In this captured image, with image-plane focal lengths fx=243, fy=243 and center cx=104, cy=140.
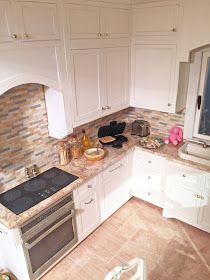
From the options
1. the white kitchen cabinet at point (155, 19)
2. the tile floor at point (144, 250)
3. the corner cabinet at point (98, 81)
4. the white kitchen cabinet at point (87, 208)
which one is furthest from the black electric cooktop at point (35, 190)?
the white kitchen cabinet at point (155, 19)

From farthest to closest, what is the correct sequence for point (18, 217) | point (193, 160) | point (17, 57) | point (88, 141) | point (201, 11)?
point (88, 141) → point (193, 160) → point (201, 11) → point (18, 217) → point (17, 57)

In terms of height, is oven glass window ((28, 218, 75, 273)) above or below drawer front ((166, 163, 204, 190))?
below

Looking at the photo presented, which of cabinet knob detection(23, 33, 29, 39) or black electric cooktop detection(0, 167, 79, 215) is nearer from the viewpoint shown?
cabinet knob detection(23, 33, 29, 39)

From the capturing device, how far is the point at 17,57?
5.62 ft

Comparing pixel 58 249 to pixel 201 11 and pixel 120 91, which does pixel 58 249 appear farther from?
pixel 201 11

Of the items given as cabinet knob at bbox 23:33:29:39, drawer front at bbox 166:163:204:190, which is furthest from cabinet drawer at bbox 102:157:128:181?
cabinet knob at bbox 23:33:29:39

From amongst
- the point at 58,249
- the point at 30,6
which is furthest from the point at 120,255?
the point at 30,6

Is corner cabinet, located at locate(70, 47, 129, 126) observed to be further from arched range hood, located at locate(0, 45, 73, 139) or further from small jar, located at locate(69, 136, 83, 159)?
small jar, located at locate(69, 136, 83, 159)

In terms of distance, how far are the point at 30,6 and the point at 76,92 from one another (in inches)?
31.1

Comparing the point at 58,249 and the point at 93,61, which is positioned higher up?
the point at 93,61

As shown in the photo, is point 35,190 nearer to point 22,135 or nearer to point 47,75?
point 22,135

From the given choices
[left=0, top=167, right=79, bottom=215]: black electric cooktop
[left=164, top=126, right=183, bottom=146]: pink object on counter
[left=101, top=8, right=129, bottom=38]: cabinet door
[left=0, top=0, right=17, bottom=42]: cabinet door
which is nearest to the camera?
[left=0, top=0, right=17, bottom=42]: cabinet door

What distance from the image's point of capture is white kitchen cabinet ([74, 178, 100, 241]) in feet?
7.67

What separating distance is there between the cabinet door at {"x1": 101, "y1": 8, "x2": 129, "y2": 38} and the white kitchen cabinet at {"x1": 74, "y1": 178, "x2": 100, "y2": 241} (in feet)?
4.91
